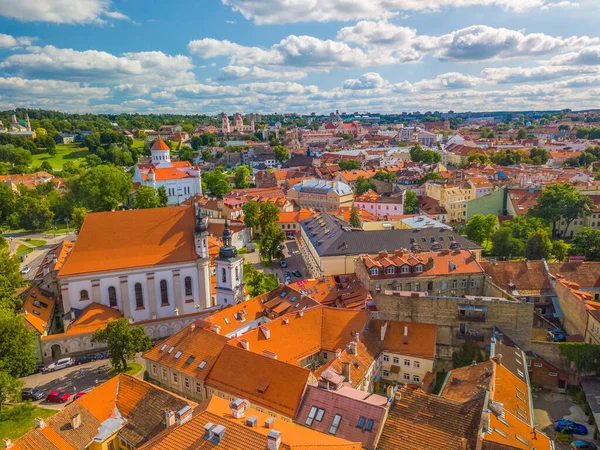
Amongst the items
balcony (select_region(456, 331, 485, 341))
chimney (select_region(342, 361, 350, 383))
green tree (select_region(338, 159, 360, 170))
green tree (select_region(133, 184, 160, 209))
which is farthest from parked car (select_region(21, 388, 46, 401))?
green tree (select_region(338, 159, 360, 170))

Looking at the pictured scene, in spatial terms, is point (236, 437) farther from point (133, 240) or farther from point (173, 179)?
point (173, 179)

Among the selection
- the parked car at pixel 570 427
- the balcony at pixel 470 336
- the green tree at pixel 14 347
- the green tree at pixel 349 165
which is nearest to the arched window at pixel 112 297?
the green tree at pixel 14 347

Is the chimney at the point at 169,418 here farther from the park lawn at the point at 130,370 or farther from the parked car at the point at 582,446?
the parked car at the point at 582,446


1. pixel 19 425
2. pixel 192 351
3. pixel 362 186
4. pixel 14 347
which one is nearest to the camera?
pixel 19 425

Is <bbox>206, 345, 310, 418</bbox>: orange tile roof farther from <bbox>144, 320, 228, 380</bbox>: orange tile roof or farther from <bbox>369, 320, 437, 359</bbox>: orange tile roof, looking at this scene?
<bbox>369, 320, 437, 359</bbox>: orange tile roof

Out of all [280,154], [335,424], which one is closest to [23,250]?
[335,424]

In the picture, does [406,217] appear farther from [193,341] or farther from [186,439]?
[186,439]
